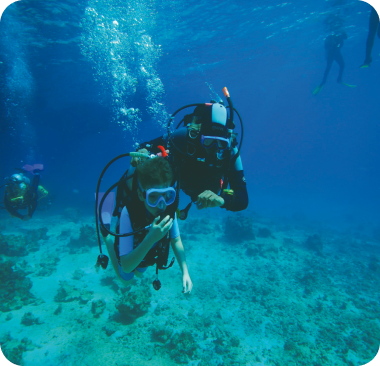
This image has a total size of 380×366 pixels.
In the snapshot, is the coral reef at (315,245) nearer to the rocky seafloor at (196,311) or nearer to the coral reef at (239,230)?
the rocky seafloor at (196,311)

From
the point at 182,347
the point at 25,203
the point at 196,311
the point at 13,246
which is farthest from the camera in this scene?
the point at 13,246

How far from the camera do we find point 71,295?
732 cm

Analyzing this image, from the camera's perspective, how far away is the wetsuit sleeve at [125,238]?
8.10 ft

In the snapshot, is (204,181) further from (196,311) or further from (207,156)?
(196,311)

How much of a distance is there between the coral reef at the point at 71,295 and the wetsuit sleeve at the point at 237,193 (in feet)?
22.9

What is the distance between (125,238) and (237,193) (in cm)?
184

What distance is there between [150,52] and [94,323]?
22.5 meters

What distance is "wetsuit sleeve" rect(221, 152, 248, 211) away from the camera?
3014 mm

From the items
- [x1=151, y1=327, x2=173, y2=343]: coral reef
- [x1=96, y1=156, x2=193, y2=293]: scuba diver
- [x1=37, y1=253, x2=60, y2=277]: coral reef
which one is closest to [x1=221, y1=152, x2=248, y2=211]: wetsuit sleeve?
[x1=96, y1=156, x2=193, y2=293]: scuba diver

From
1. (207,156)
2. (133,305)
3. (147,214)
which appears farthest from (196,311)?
(207,156)

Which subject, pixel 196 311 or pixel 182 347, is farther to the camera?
pixel 196 311

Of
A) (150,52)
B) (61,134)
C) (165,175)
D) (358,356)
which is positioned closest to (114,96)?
(150,52)

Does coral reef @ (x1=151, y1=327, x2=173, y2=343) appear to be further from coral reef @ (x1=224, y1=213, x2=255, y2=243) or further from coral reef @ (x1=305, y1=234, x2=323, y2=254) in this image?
coral reef @ (x1=305, y1=234, x2=323, y2=254)

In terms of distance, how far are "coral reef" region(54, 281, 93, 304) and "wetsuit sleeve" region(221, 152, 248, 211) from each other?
6985 mm
